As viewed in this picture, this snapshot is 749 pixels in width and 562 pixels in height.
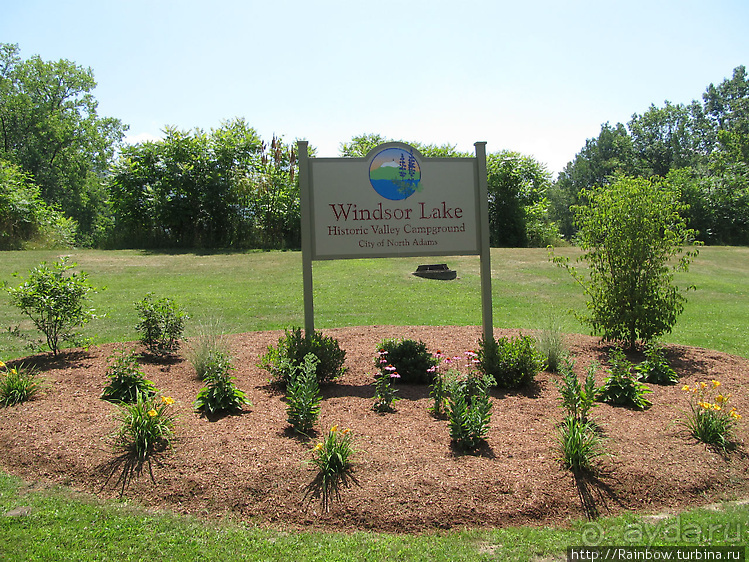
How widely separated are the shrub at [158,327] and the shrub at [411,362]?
2836mm

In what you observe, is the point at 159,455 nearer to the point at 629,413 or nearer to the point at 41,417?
the point at 41,417

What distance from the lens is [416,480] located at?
3.94 m

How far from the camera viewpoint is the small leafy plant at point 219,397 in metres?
5.20

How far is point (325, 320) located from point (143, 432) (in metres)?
6.72

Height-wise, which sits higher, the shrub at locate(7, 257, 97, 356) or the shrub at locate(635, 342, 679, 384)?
the shrub at locate(7, 257, 97, 356)

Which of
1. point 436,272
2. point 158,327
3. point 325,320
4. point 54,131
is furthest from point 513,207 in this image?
point 54,131

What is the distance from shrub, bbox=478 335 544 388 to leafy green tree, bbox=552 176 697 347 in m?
2.25

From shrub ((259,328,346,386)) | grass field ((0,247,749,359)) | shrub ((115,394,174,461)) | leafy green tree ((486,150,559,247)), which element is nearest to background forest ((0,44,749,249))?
leafy green tree ((486,150,559,247))

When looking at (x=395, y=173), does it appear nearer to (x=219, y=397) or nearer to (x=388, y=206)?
(x=388, y=206)

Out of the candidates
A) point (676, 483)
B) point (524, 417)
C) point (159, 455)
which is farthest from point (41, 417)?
point (676, 483)

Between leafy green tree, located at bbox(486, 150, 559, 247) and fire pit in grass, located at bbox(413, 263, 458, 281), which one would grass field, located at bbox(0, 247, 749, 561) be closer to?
fire pit in grass, located at bbox(413, 263, 458, 281)

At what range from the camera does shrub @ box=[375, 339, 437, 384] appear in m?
6.48

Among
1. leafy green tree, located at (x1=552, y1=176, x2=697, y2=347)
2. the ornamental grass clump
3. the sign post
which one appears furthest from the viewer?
leafy green tree, located at (x1=552, y1=176, x2=697, y2=347)

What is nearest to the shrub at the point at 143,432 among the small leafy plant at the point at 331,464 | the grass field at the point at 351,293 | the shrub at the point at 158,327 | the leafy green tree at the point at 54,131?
the small leafy plant at the point at 331,464
